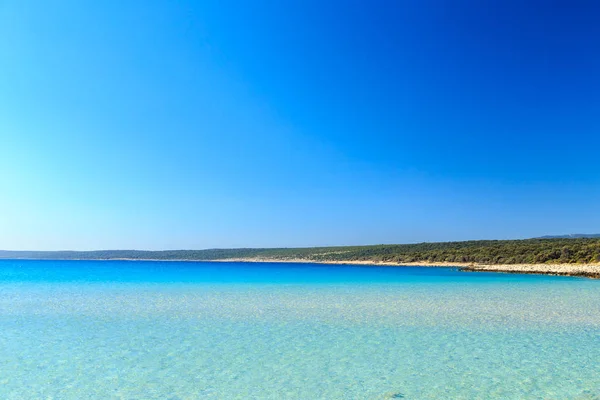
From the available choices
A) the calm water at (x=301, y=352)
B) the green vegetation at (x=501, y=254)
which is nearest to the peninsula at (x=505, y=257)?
the green vegetation at (x=501, y=254)

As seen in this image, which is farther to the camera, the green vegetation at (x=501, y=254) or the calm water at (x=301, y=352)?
the green vegetation at (x=501, y=254)

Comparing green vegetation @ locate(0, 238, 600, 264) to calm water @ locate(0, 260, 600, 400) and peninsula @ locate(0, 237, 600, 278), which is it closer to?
peninsula @ locate(0, 237, 600, 278)

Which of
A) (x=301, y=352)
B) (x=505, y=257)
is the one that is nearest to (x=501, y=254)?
(x=505, y=257)

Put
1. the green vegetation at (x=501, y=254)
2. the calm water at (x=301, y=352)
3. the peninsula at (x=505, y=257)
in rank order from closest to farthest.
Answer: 1. the calm water at (x=301, y=352)
2. the peninsula at (x=505, y=257)
3. the green vegetation at (x=501, y=254)

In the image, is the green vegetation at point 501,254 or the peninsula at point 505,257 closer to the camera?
the peninsula at point 505,257

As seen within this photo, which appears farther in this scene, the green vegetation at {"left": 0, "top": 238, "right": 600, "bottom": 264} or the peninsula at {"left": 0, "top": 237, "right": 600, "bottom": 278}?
the green vegetation at {"left": 0, "top": 238, "right": 600, "bottom": 264}

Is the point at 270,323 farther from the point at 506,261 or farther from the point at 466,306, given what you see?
the point at 506,261

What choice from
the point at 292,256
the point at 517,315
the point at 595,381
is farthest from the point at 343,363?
the point at 292,256

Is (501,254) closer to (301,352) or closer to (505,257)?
(505,257)

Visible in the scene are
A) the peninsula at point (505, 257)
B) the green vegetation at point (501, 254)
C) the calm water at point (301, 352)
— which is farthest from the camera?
the green vegetation at point (501, 254)

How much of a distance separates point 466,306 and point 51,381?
43.5 ft

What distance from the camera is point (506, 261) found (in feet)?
175

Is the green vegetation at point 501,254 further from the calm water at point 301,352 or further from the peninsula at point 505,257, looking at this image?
the calm water at point 301,352

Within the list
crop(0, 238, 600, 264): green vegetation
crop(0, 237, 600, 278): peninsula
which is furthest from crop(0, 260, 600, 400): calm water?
crop(0, 238, 600, 264): green vegetation
